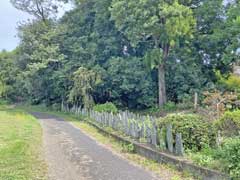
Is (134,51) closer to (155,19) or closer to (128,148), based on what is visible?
(155,19)

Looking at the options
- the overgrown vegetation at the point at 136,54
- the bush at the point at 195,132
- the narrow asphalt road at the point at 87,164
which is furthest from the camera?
the overgrown vegetation at the point at 136,54

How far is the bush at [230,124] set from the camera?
950cm

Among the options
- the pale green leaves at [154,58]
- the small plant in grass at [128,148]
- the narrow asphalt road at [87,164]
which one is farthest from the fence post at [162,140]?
the pale green leaves at [154,58]

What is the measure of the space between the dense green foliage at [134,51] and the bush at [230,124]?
17006 millimetres

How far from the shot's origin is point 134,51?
1283 inches

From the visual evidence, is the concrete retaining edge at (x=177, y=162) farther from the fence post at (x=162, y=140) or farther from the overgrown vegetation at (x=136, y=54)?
the overgrown vegetation at (x=136, y=54)

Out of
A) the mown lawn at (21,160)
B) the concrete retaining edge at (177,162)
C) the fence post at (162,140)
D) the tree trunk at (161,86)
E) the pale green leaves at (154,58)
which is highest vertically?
the pale green leaves at (154,58)

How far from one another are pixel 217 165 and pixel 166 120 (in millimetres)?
2992

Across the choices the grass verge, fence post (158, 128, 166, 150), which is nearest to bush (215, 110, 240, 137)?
fence post (158, 128, 166, 150)

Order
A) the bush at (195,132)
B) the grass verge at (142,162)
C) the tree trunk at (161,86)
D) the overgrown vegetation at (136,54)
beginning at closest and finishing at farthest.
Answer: the grass verge at (142,162)
the bush at (195,132)
the overgrown vegetation at (136,54)
the tree trunk at (161,86)

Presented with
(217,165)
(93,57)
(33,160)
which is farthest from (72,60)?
(217,165)

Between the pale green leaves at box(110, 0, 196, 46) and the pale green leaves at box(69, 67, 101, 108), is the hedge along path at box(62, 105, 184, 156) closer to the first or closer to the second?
the pale green leaves at box(110, 0, 196, 46)

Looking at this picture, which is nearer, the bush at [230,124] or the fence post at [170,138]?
the bush at [230,124]

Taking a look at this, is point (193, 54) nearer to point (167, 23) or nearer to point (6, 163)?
point (167, 23)
